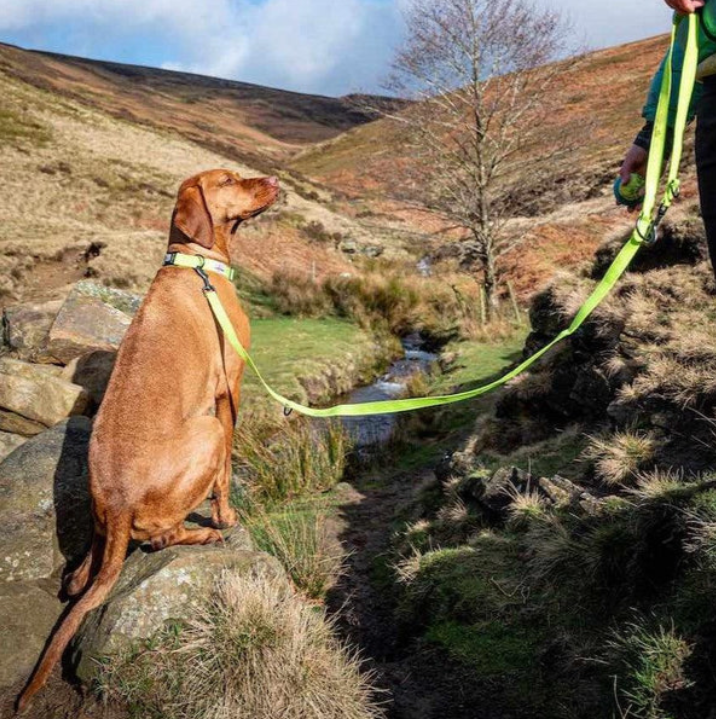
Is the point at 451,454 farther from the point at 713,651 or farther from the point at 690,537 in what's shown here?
the point at 713,651

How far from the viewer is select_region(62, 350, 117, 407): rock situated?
6.06 m

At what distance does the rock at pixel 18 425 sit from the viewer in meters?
5.40

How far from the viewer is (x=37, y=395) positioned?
548 centimetres

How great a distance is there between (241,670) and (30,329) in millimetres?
5855

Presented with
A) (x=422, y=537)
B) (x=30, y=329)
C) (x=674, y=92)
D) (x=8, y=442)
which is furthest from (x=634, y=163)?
(x=30, y=329)

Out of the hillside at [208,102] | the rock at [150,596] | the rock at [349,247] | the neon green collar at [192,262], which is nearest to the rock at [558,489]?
the rock at [150,596]

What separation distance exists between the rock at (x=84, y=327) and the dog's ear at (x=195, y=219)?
2832 millimetres

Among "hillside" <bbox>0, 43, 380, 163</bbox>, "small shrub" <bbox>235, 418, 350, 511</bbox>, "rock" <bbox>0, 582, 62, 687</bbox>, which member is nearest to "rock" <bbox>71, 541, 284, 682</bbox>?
"rock" <bbox>0, 582, 62, 687</bbox>

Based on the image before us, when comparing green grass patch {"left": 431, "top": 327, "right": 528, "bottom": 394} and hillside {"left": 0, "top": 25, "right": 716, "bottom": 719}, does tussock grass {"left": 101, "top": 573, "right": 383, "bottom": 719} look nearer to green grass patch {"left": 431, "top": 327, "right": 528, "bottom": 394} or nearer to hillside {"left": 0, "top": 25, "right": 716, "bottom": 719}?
hillside {"left": 0, "top": 25, "right": 716, "bottom": 719}

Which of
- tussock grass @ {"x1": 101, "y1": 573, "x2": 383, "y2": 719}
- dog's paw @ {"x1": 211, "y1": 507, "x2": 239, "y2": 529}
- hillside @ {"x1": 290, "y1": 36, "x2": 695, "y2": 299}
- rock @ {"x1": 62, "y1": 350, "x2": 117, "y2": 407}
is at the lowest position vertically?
tussock grass @ {"x1": 101, "y1": 573, "x2": 383, "y2": 719}

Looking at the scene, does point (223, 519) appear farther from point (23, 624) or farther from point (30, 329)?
point (30, 329)

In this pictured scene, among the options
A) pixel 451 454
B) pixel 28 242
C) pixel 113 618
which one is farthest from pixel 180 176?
pixel 113 618

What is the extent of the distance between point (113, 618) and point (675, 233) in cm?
567

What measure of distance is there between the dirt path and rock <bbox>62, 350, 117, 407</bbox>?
282 cm
